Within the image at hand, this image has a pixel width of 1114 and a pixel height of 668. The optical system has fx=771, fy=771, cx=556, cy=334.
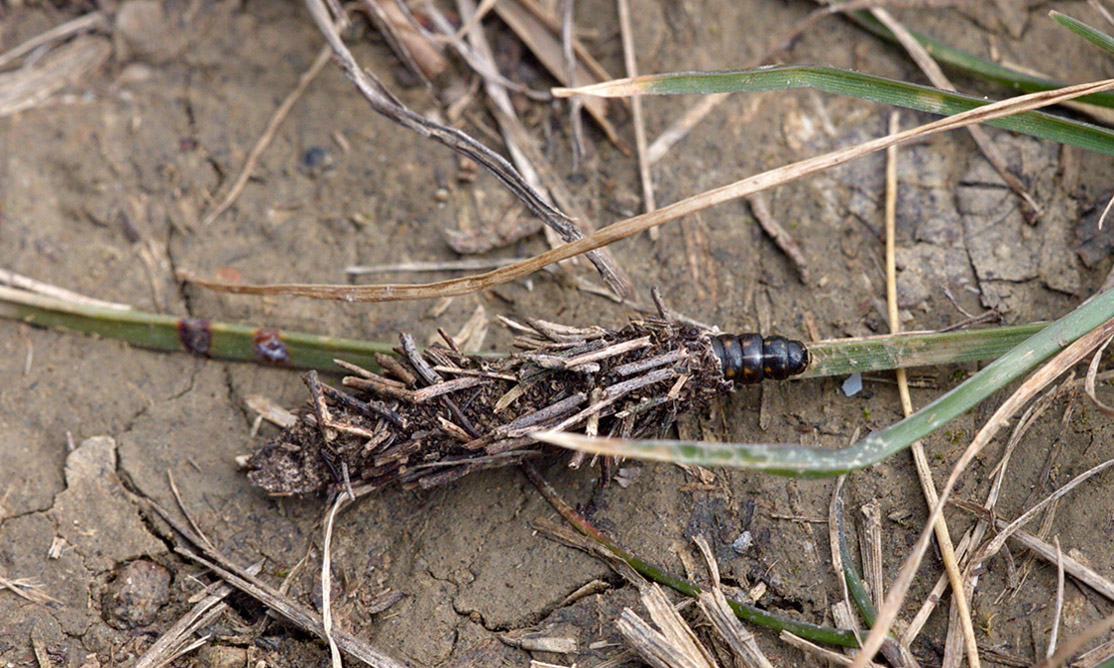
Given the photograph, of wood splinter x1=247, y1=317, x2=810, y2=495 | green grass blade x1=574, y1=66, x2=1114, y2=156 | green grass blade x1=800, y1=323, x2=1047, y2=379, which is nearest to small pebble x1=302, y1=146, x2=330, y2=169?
wood splinter x1=247, y1=317, x2=810, y2=495

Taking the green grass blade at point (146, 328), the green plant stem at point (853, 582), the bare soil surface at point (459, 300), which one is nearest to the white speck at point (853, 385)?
the bare soil surface at point (459, 300)

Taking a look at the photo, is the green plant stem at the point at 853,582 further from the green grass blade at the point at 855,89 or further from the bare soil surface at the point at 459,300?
the green grass blade at the point at 855,89

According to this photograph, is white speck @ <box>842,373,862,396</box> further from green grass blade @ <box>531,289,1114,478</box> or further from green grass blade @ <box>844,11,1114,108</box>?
green grass blade @ <box>844,11,1114,108</box>

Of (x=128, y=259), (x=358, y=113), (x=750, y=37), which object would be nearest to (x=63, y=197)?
(x=128, y=259)

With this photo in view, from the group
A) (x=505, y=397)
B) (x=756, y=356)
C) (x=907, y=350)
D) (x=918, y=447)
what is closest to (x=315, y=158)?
(x=505, y=397)

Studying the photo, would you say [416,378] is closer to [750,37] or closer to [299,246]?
[299,246]
